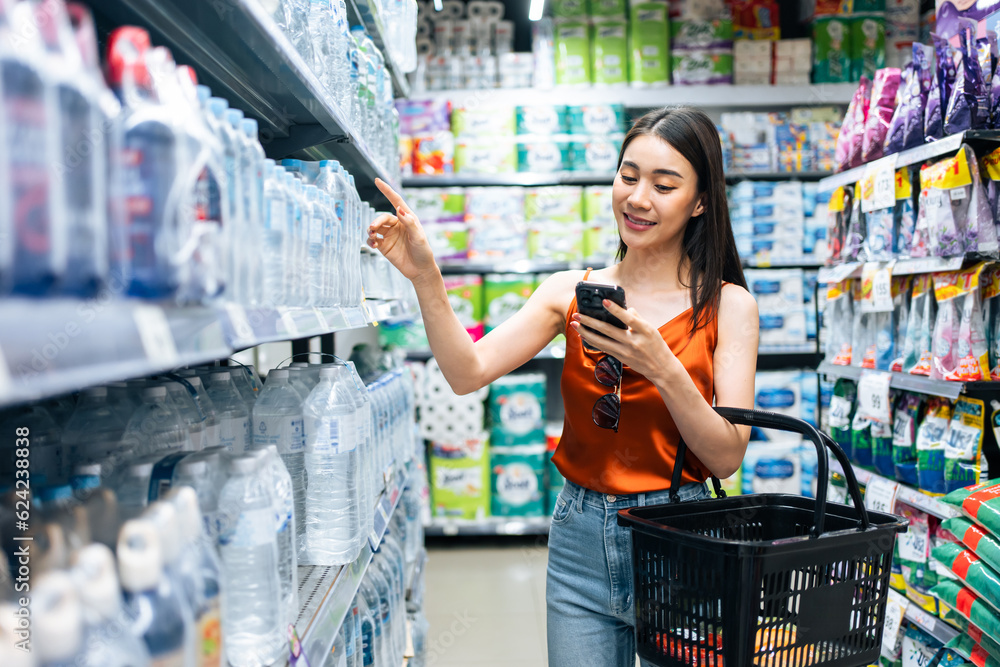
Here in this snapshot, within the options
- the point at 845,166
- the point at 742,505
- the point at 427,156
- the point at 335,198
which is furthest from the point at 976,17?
the point at 427,156

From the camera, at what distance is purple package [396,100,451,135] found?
4348 millimetres

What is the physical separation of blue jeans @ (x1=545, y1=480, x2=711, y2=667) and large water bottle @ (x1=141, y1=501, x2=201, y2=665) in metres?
0.90

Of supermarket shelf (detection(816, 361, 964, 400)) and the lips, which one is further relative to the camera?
supermarket shelf (detection(816, 361, 964, 400))

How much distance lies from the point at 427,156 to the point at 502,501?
2.19 metres

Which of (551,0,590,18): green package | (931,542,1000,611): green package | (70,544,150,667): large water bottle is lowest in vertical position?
(931,542,1000,611): green package

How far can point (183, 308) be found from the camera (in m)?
0.70

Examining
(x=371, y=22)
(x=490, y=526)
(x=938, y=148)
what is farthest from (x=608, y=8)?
(x=490, y=526)

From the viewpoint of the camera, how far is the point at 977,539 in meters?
1.89

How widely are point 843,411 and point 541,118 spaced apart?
2.49m

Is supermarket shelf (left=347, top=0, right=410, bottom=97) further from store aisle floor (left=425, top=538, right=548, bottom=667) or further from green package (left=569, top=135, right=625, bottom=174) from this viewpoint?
store aisle floor (left=425, top=538, right=548, bottom=667)

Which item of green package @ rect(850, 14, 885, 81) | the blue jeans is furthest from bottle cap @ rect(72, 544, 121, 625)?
green package @ rect(850, 14, 885, 81)

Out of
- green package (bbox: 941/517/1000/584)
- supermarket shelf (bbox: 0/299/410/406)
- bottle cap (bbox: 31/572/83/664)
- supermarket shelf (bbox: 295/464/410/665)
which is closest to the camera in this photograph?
supermarket shelf (bbox: 0/299/410/406)

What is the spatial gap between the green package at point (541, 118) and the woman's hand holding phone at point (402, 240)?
9.98ft

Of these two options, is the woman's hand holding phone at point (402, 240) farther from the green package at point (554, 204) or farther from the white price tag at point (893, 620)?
the green package at point (554, 204)
